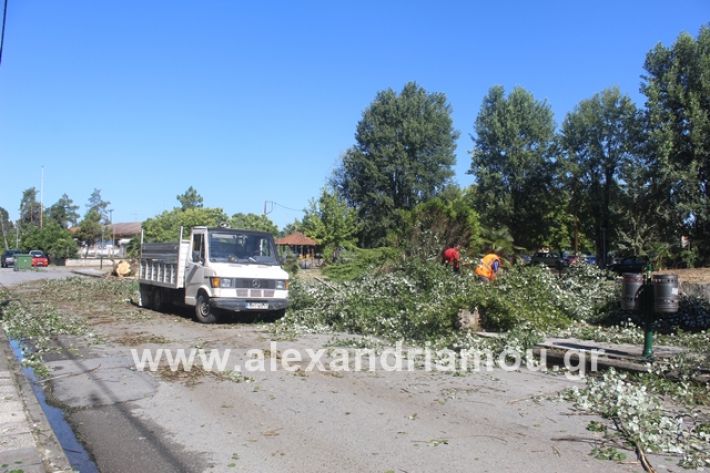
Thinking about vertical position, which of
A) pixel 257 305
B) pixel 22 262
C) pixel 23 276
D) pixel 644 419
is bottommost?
pixel 644 419

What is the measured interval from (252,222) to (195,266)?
44.1 m

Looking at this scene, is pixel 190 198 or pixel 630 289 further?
pixel 190 198

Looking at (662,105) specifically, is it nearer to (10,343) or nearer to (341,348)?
(341,348)

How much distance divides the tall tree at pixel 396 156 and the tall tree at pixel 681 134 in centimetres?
2237

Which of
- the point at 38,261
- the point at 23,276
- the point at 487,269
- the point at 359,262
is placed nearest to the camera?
the point at 487,269

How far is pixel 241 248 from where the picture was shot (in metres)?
15.4

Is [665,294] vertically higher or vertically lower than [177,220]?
lower

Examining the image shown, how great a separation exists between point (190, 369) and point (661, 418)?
6309mm

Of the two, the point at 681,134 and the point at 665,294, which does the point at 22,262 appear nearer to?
the point at 681,134

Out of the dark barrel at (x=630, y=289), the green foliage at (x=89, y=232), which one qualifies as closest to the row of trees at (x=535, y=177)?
the dark barrel at (x=630, y=289)

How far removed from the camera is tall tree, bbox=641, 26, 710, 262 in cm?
2734

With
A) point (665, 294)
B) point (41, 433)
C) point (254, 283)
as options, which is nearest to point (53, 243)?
point (254, 283)

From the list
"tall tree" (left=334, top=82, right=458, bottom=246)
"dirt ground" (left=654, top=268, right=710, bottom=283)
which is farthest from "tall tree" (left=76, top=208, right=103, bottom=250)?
"dirt ground" (left=654, top=268, right=710, bottom=283)

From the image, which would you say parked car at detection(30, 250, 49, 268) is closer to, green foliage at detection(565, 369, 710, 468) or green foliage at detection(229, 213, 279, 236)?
green foliage at detection(229, 213, 279, 236)
